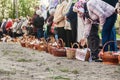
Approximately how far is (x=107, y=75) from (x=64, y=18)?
605cm

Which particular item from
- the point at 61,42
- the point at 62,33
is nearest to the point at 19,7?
the point at 62,33

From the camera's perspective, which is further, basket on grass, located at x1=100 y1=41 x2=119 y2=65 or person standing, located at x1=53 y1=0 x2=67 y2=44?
person standing, located at x1=53 y1=0 x2=67 y2=44

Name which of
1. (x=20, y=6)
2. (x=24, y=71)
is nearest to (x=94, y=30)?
(x=24, y=71)

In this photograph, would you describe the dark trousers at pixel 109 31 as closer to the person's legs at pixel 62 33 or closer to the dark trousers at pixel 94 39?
the dark trousers at pixel 94 39

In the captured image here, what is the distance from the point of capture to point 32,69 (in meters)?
8.75

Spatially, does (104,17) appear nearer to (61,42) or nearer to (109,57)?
(109,57)

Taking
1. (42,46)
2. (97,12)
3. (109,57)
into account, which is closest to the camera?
(109,57)

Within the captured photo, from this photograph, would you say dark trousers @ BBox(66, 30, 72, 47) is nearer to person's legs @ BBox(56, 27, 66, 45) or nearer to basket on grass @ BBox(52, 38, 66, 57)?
person's legs @ BBox(56, 27, 66, 45)

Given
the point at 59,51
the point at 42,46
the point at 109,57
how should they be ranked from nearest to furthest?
the point at 109,57 → the point at 59,51 → the point at 42,46

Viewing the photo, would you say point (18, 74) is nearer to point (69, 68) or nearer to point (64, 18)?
point (69, 68)

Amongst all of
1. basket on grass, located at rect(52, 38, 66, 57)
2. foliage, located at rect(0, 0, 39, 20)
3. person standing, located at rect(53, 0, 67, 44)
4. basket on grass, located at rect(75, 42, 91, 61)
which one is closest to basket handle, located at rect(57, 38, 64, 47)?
basket on grass, located at rect(52, 38, 66, 57)

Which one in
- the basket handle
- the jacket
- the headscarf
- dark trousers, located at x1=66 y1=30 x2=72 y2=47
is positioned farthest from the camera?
the jacket

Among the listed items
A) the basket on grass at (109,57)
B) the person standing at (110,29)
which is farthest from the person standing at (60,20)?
the basket on grass at (109,57)

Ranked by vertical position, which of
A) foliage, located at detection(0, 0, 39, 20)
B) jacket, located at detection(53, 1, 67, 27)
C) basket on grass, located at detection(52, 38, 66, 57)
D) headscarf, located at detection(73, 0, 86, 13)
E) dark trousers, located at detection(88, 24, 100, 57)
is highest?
headscarf, located at detection(73, 0, 86, 13)
